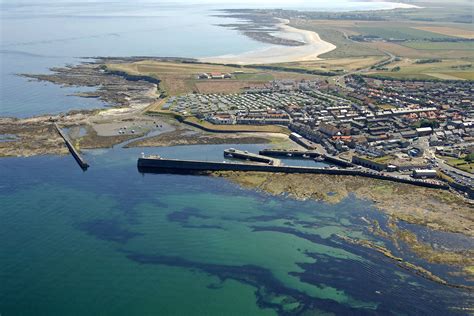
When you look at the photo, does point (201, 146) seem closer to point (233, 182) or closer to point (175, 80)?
point (233, 182)

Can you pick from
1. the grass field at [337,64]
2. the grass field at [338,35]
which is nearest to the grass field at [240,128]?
the grass field at [337,64]

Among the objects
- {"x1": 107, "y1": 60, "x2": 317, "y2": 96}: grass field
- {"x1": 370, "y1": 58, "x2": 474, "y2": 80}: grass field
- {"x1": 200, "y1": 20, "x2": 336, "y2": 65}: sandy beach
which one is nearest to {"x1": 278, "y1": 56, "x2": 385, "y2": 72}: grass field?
{"x1": 200, "y1": 20, "x2": 336, "y2": 65}: sandy beach

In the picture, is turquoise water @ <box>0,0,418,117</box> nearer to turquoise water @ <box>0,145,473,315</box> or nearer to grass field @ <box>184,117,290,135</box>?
grass field @ <box>184,117,290,135</box>

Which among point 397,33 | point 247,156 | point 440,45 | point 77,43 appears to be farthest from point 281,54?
point 247,156

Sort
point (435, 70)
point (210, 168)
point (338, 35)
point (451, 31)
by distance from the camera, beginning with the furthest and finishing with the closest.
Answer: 1. point (451, 31)
2. point (338, 35)
3. point (435, 70)
4. point (210, 168)

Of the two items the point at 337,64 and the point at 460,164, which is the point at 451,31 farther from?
the point at 460,164

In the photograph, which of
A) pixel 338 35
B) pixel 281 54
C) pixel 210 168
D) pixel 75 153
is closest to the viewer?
pixel 210 168

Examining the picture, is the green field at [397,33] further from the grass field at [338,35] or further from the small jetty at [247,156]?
the small jetty at [247,156]

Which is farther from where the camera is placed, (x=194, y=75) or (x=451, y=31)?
(x=451, y=31)
